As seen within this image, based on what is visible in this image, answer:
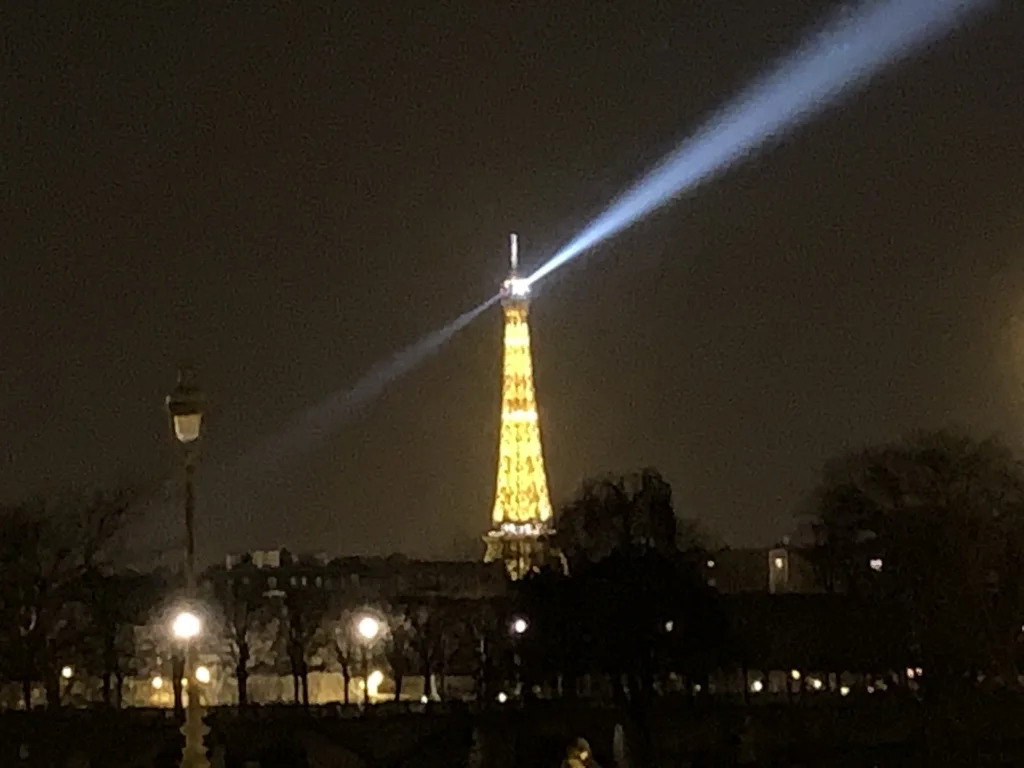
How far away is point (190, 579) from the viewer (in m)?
17.3

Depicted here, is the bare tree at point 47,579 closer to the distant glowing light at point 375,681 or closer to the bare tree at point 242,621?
the bare tree at point 242,621

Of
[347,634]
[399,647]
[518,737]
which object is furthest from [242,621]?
[518,737]

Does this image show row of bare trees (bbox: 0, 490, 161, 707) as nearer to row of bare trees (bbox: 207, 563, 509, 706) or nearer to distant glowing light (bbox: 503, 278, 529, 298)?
row of bare trees (bbox: 207, 563, 509, 706)

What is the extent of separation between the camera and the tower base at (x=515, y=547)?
263ft

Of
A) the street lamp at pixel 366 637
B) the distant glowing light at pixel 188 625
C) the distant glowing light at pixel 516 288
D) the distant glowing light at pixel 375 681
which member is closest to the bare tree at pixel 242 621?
the street lamp at pixel 366 637

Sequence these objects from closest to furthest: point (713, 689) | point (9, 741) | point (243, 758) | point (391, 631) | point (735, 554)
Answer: point (9, 741)
point (243, 758)
point (713, 689)
point (391, 631)
point (735, 554)

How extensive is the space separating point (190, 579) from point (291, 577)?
8738 centimetres

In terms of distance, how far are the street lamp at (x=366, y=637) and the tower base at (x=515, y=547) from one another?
691 cm

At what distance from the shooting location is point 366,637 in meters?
67.7

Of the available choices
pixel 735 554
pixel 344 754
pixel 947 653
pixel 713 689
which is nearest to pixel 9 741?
pixel 344 754

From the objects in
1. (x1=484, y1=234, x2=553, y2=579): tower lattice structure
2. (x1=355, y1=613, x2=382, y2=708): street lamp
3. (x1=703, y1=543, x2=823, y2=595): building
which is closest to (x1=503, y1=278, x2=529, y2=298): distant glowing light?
(x1=484, y1=234, x2=553, y2=579): tower lattice structure

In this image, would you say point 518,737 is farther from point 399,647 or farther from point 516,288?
point 516,288

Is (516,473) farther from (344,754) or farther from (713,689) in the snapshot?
(344,754)

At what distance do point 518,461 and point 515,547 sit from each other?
402 centimetres
